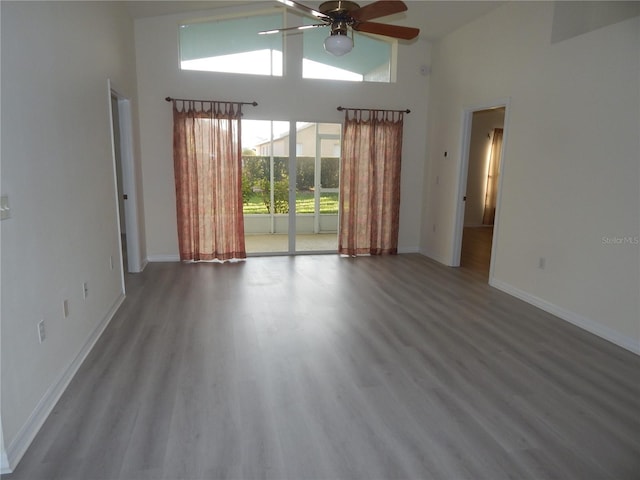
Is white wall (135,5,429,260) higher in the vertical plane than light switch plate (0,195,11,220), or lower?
higher

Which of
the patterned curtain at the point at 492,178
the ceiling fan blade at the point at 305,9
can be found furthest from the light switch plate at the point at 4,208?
the patterned curtain at the point at 492,178

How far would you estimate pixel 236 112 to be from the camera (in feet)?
17.9

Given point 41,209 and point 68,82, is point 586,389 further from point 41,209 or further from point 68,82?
point 68,82

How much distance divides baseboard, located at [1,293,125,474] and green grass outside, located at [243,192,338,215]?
142 inches

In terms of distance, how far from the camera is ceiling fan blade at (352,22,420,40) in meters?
3.08

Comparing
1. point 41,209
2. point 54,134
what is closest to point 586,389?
point 41,209

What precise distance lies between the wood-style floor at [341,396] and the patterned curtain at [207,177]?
5.34 ft

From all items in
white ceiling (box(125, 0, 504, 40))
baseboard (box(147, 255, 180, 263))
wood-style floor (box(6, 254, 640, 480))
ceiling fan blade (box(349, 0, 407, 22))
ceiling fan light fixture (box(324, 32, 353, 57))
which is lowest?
wood-style floor (box(6, 254, 640, 480))

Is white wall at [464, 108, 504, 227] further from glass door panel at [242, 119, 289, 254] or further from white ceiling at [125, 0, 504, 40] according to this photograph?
glass door panel at [242, 119, 289, 254]

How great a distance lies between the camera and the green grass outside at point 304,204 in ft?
20.5

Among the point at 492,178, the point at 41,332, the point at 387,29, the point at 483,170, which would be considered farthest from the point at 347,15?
the point at 492,178

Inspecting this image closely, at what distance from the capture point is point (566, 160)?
12.0 feet

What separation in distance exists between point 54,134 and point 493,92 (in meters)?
4.45

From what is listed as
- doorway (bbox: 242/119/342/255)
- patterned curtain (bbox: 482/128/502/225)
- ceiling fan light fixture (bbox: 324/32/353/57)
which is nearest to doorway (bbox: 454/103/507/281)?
patterned curtain (bbox: 482/128/502/225)
